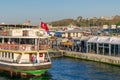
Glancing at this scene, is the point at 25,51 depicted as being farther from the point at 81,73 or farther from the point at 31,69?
the point at 81,73

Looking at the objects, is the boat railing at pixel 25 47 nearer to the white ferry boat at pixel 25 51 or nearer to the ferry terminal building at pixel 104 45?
the white ferry boat at pixel 25 51

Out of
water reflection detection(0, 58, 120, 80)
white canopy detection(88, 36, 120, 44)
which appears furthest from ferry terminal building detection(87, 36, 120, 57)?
water reflection detection(0, 58, 120, 80)

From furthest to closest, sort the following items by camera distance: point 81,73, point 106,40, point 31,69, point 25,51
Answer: point 106,40
point 81,73
point 25,51
point 31,69

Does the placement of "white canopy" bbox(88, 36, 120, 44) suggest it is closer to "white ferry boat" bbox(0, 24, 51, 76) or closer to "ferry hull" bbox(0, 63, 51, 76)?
"white ferry boat" bbox(0, 24, 51, 76)

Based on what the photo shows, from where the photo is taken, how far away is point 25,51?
4172 centimetres

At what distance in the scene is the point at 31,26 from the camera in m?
49.0

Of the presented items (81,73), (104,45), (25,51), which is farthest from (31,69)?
(104,45)

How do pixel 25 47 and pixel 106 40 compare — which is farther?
pixel 106 40

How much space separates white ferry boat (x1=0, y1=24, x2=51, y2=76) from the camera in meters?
41.6

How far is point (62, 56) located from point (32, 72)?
3047 centimetres

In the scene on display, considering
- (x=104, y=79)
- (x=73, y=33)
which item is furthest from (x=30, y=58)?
(x=73, y=33)

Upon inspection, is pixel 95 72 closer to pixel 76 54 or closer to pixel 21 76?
pixel 21 76

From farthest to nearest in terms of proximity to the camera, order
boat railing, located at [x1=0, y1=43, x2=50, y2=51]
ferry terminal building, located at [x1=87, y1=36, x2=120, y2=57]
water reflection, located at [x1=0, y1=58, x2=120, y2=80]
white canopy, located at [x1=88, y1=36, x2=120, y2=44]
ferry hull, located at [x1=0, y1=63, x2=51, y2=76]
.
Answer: white canopy, located at [x1=88, y1=36, x2=120, y2=44] < ferry terminal building, located at [x1=87, y1=36, x2=120, y2=57] < water reflection, located at [x1=0, y1=58, x2=120, y2=80] < boat railing, located at [x1=0, y1=43, x2=50, y2=51] < ferry hull, located at [x1=0, y1=63, x2=51, y2=76]

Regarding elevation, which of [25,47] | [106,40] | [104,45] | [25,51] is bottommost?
[104,45]
